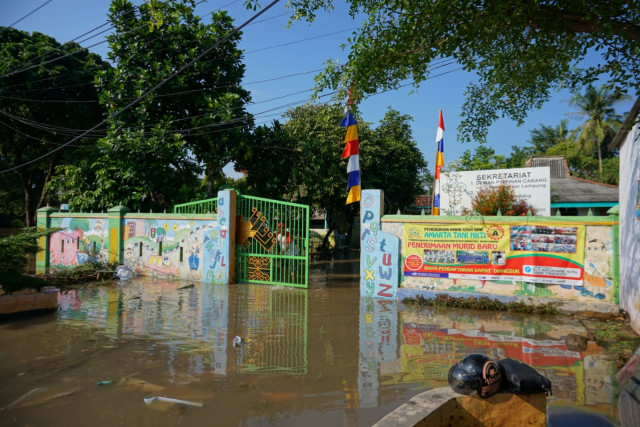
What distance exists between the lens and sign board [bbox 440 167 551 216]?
11.9 meters

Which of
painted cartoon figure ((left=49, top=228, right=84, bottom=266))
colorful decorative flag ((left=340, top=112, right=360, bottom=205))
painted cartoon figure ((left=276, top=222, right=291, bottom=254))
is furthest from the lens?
painted cartoon figure ((left=49, top=228, right=84, bottom=266))

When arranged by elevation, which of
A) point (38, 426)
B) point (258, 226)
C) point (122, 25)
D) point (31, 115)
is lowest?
point (38, 426)

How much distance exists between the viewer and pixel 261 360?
6.22 m

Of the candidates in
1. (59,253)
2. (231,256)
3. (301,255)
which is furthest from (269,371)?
(59,253)

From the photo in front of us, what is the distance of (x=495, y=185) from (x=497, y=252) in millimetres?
3332

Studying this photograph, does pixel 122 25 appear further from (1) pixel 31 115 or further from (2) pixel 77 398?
(2) pixel 77 398

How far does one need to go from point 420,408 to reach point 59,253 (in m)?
17.6

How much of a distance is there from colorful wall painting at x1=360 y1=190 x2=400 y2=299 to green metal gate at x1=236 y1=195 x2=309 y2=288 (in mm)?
1887

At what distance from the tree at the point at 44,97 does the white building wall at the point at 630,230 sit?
20.6 meters

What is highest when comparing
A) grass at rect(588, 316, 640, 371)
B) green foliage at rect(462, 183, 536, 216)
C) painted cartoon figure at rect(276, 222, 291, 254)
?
green foliage at rect(462, 183, 536, 216)

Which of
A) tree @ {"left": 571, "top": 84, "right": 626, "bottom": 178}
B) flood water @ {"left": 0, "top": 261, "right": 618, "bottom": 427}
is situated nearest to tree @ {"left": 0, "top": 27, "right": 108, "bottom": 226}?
flood water @ {"left": 0, "top": 261, "right": 618, "bottom": 427}

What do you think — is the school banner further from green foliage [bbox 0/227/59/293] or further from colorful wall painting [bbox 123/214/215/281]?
green foliage [bbox 0/227/59/293]

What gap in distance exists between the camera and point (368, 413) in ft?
14.8

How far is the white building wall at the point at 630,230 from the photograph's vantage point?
7.20 meters
